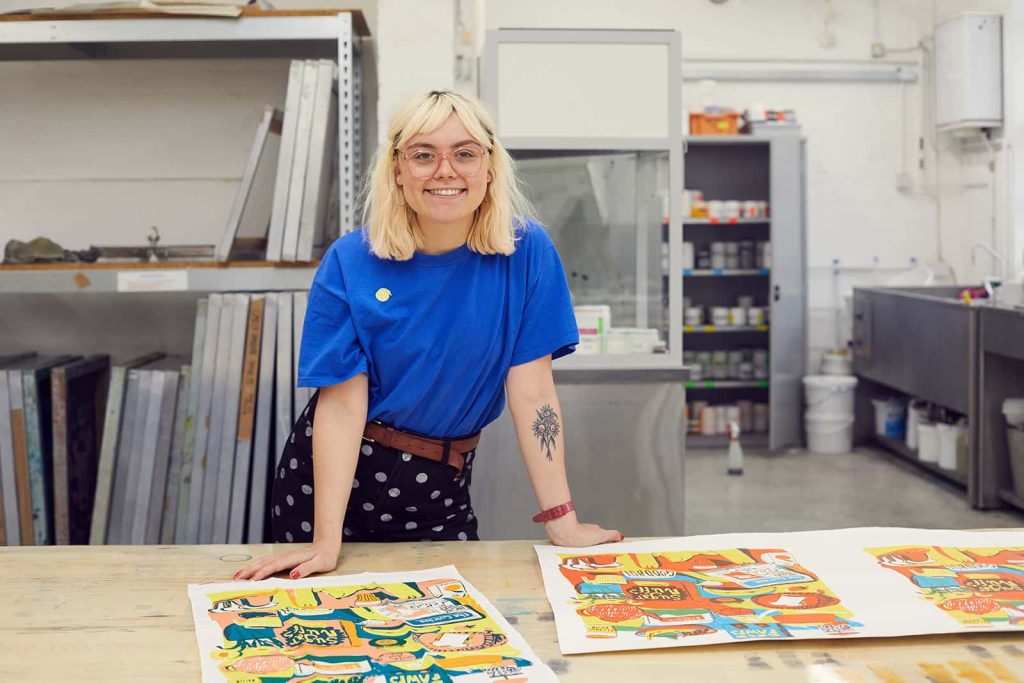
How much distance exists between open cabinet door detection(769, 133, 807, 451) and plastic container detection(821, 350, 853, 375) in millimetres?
203

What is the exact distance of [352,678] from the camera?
0.98 meters

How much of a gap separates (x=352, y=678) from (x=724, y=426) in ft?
21.2

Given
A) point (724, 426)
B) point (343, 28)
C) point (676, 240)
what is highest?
point (343, 28)

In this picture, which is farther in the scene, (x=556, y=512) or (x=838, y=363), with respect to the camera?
(x=838, y=363)

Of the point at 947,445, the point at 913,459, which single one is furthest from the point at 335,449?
the point at 913,459

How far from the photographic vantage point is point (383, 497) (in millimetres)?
1759

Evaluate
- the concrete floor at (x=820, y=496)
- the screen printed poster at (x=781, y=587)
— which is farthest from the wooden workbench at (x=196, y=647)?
the concrete floor at (x=820, y=496)

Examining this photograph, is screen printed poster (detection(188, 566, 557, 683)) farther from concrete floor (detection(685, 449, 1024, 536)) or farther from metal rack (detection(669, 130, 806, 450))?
metal rack (detection(669, 130, 806, 450))

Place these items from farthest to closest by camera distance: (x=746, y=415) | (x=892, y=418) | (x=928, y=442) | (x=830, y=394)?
(x=746, y=415), (x=830, y=394), (x=892, y=418), (x=928, y=442)

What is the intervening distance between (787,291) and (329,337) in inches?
233

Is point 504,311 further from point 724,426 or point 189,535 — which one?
point 724,426

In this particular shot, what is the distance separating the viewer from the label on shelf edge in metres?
2.58

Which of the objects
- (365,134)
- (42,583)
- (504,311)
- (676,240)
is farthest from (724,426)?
(42,583)

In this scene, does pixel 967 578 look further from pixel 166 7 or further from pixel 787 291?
pixel 787 291
